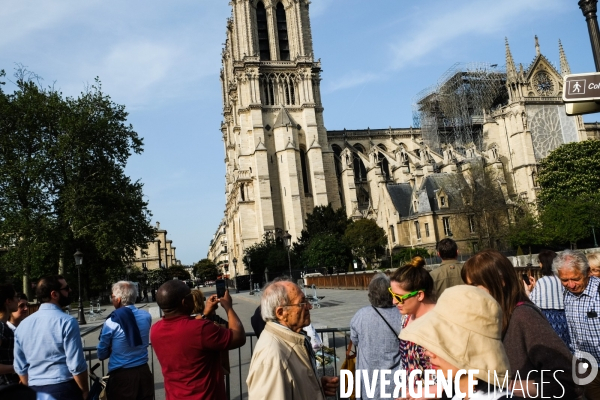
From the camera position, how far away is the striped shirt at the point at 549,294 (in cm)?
A: 517

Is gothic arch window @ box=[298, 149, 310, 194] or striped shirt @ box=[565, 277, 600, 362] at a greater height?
gothic arch window @ box=[298, 149, 310, 194]

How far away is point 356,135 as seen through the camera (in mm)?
67625

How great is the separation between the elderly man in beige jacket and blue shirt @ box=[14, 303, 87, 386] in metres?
2.10

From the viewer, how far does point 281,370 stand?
3.00m

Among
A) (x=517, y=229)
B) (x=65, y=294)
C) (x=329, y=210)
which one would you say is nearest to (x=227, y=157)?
(x=329, y=210)

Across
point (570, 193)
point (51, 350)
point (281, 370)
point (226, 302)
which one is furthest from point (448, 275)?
point (570, 193)

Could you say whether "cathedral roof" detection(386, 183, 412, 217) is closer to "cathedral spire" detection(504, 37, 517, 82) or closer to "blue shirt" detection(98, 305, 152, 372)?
"cathedral spire" detection(504, 37, 517, 82)

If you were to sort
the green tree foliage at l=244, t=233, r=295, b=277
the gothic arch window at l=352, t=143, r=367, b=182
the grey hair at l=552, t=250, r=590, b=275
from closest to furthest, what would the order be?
the grey hair at l=552, t=250, r=590, b=275
the green tree foliage at l=244, t=233, r=295, b=277
the gothic arch window at l=352, t=143, r=367, b=182

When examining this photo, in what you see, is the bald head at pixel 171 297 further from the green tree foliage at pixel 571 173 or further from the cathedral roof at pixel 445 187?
the green tree foliage at pixel 571 173

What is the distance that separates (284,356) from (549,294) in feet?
11.0

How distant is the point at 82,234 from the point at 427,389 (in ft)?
97.6

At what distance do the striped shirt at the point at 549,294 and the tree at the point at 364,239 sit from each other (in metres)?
40.6

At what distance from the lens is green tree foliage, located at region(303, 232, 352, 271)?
145 ft

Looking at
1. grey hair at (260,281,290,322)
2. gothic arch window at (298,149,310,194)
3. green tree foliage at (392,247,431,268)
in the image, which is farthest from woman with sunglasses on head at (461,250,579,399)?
gothic arch window at (298,149,310,194)
